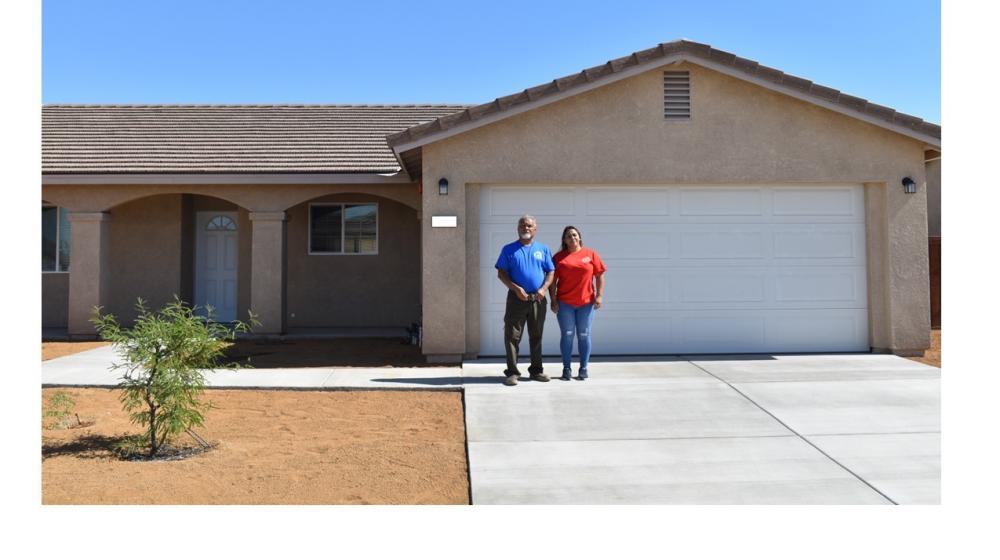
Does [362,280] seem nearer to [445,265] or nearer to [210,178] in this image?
[210,178]

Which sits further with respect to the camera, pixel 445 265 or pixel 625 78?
pixel 445 265

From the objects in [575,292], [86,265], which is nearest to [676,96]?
[575,292]

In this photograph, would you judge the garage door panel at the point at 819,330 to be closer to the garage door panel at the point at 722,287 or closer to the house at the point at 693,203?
the house at the point at 693,203

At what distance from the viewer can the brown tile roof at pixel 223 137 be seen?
45.7ft

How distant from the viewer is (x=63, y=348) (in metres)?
12.2

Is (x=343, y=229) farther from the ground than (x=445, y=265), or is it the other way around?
(x=343, y=229)

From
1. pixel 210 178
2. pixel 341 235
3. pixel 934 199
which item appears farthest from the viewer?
pixel 934 199

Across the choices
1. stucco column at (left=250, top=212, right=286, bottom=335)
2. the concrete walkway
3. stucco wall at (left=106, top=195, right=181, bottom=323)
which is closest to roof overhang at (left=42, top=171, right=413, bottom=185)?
stucco column at (left=250, top=212, right=286, bottom=335)

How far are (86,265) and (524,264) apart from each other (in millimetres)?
9532

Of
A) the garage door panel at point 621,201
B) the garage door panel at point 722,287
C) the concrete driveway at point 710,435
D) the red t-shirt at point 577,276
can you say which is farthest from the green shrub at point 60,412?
the garage door panel at point 722,287

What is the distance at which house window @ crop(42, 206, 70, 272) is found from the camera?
604 inches
